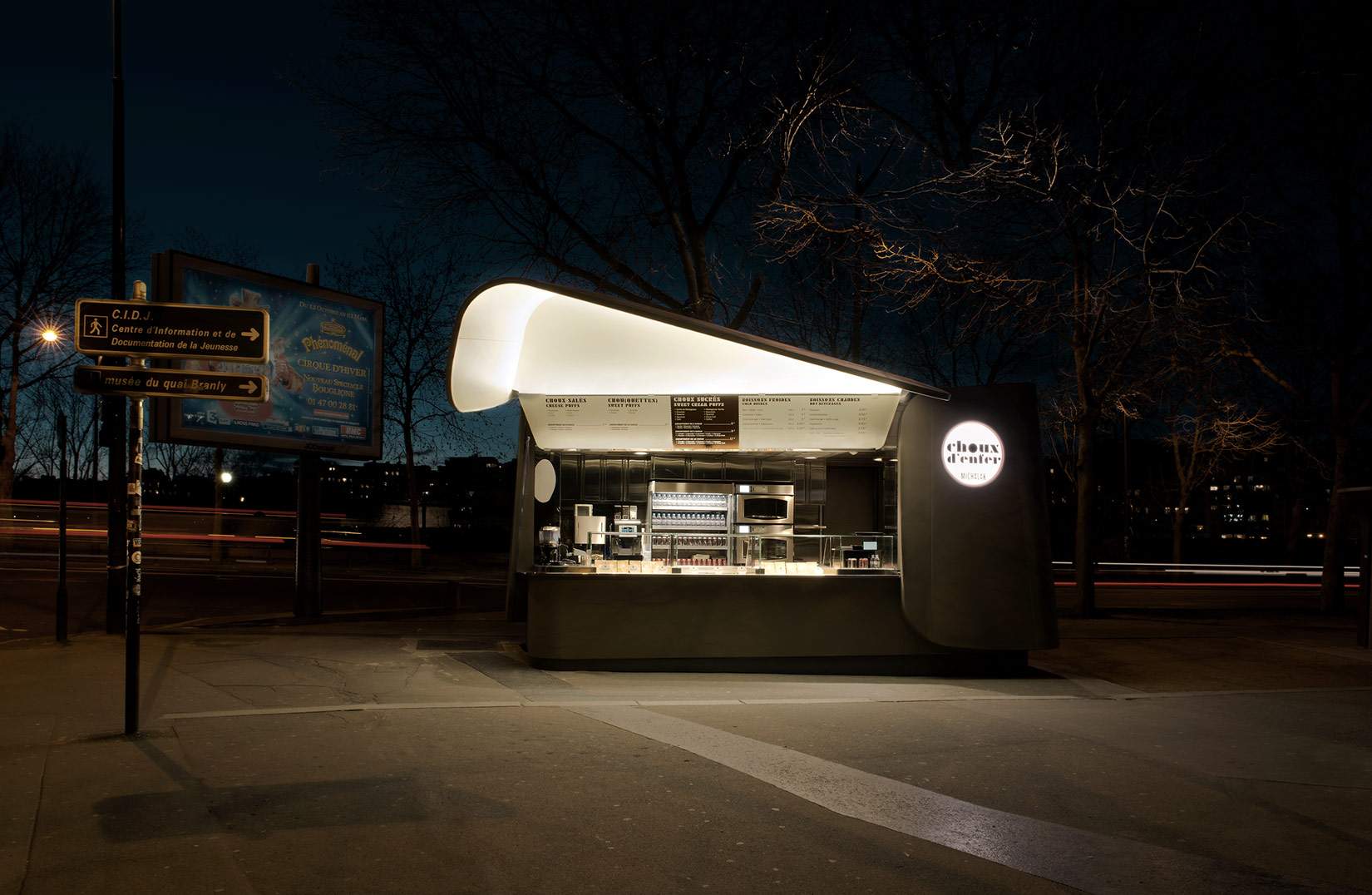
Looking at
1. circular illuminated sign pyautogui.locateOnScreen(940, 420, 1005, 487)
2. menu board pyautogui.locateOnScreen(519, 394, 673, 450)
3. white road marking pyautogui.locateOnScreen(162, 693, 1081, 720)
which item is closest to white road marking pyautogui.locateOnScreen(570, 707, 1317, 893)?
white road marking pyautogui.locateOnScreen(162, 693, 1081, 720)

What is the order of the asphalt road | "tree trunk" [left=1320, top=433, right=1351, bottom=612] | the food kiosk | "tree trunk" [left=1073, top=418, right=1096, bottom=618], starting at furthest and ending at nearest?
"tree trunk" [left=1320, top=433, right=1351, bottom=612]
"tree trunk" [left=1073, top=418, right=1096, bottom=618]
the asphalt road
the food kiosk

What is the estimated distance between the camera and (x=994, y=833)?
6.11 metres

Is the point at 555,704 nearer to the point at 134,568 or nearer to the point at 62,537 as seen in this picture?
the point at 134,568

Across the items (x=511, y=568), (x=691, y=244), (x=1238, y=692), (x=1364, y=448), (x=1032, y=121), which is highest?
(x=1032, y=121)

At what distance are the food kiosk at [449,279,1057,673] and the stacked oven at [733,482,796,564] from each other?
32 mm

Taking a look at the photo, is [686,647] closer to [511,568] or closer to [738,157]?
[511,568]

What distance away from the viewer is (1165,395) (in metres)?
22.7

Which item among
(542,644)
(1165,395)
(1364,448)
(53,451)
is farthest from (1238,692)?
(53,451)

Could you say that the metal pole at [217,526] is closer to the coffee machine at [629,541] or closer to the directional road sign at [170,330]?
the coffee machine at [629,541]

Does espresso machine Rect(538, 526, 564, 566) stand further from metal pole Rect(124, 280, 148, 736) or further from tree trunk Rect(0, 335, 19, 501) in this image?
tree trunk Rect(0, 335, 19, 501)

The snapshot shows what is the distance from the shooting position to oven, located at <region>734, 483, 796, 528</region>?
1415 centimetres

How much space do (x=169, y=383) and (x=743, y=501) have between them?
7.67 metres

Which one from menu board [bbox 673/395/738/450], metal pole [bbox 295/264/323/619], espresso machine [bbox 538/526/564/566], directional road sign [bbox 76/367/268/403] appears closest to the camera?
directional road sign [bbox 76/367/268/403]

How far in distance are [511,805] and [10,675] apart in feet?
25.2
